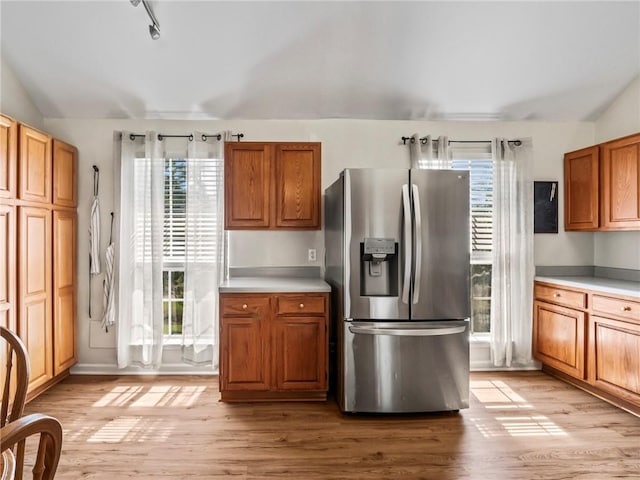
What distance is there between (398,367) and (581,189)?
2.40 m

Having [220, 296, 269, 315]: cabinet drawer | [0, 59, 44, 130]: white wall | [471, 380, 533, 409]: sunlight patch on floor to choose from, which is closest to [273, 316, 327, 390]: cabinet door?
[220, 296, 269, 315]: cabinet drawer

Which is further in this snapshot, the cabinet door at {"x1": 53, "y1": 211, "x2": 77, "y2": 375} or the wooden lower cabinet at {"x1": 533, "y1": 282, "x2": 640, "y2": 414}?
the cabinet door at {"x1": 53, "y1": 211, "x2": 77, "y2": 375}

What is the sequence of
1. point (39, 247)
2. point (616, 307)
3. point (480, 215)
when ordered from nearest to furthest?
point (616, 307)
point (39, 247)
point (480, 215)

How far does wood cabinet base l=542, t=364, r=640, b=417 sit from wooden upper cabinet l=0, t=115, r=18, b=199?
457cm

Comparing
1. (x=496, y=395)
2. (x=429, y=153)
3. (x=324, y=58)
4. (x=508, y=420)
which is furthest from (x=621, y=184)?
(x=324, y=58)

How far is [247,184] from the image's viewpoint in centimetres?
351

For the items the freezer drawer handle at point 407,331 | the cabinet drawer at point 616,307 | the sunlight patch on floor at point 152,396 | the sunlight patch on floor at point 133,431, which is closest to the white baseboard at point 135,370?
the sunlight patch on floor at point 152,396

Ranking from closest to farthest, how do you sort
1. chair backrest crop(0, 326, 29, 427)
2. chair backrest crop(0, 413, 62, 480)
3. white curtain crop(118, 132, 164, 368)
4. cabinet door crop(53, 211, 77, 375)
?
chair backrest crop(0, 413, 62, 480), chair backrest crop(0, 326, 29, 427), cabinet door crop(53, 211, 77, 375), white curtain crop(118, 132, 164, 368)

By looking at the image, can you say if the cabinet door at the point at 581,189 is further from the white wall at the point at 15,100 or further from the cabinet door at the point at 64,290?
the white wall at the point at 15,100

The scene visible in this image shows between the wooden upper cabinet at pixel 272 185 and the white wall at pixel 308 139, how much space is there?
38 cm

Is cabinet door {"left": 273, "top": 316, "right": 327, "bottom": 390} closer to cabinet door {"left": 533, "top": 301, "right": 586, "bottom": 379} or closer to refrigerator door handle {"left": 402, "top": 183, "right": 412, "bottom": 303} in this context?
refrigerator door handle {"left": 402, "top": 183, "right": 412, "bottom": 303}

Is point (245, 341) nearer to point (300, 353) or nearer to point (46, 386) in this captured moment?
point (300, 353)

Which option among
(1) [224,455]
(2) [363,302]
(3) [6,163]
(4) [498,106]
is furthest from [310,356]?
(4) [498,106]

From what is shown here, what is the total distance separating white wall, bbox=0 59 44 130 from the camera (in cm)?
331
